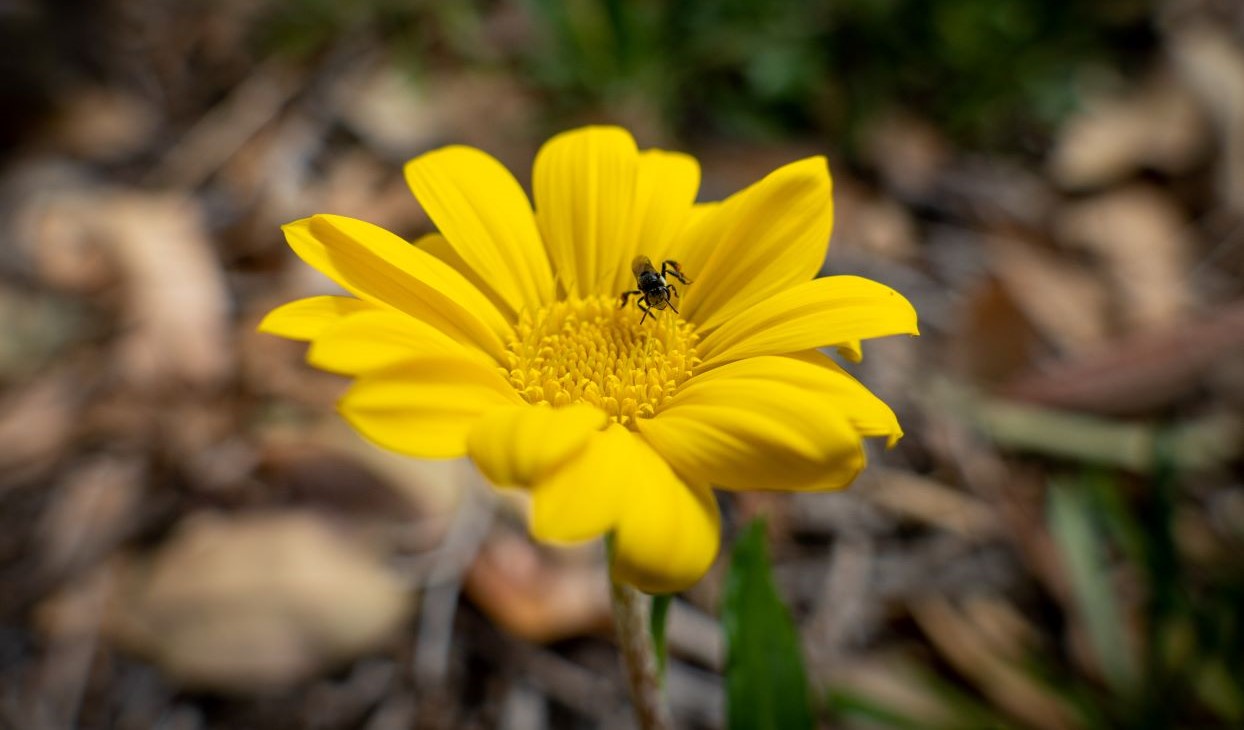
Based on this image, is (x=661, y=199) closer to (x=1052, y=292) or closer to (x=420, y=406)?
(x=420, y=406)

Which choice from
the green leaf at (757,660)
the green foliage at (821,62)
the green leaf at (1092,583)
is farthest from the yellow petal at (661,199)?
the green foliage at (821,62)

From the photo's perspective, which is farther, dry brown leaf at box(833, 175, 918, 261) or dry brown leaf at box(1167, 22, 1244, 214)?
dry brown leaf at box(1167, 22, 1244, 214)

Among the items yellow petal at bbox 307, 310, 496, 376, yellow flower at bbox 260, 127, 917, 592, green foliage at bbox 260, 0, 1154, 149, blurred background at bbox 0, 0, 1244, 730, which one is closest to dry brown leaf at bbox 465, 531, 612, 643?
blurred background at bbox 0, 0, 1244, 730

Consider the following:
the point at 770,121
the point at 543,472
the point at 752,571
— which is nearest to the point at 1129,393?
the point at 770,121

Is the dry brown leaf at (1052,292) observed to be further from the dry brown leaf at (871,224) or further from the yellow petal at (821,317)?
the yellow petal at (821,317)

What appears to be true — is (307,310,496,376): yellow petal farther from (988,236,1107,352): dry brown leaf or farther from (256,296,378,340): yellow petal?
(988,236,1107,352): dry brown leaf
